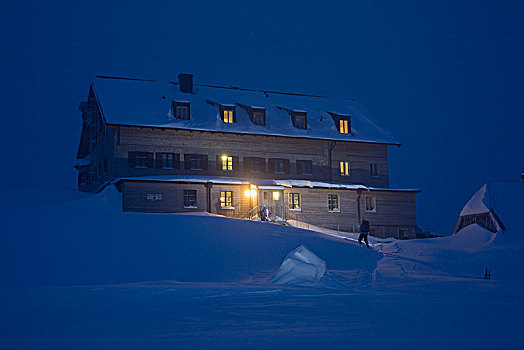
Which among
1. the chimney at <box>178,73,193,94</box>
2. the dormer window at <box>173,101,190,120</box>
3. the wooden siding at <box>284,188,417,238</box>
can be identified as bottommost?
the wooden siding at <box>284,188,417,238</box>

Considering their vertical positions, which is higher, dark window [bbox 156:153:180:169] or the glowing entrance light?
dark window [bbox 156:153:180:169]

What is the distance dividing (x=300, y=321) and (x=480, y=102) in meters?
144

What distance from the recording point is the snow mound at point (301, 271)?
16391 millimetres

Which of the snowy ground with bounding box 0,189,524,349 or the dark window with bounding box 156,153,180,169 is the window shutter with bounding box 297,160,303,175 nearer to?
the dark window with bounding box 156,153,180,169

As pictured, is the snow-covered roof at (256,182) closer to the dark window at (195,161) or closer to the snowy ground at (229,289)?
the dark window at (195,161)

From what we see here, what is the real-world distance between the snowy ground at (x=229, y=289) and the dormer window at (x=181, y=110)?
42.4 ft

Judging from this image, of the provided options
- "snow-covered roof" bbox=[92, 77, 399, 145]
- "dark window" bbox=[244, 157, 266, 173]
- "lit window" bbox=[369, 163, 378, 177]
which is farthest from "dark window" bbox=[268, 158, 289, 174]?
"lit window" bbox=[369, 163, 378, 177]

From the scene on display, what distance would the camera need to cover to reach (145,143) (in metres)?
36.8

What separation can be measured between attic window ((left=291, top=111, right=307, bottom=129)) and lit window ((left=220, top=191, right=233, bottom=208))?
25.7 feet

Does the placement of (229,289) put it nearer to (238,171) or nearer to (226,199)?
(226,199)

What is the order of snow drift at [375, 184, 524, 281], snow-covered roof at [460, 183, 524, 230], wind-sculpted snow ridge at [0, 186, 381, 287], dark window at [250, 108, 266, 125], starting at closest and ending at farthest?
wind-sculpted snow ridge at [0, 186, 381, 287], snow drift at [375, 184, 524, 281], snow-covered roof at [460, 183, 524, 230], dark window at [250, 108, 266, 125]

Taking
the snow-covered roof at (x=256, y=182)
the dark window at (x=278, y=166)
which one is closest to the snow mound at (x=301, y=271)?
the snow-covered roof at (x=256, y=182)

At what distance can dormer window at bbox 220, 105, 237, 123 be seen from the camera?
39.5 metres

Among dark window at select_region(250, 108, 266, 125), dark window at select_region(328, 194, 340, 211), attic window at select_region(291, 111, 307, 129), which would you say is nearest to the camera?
dark window at select_region(328, 194, 340, 211)
